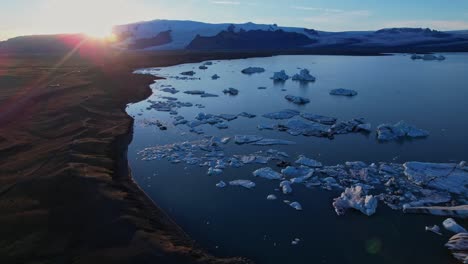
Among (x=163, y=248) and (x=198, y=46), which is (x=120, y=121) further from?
(x=198, y=46)

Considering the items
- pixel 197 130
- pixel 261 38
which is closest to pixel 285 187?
pixel 197 130

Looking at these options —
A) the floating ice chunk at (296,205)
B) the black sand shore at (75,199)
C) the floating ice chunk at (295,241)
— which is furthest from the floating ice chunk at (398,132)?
the black sand shore at (75,199)

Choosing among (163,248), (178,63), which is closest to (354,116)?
(163,248)

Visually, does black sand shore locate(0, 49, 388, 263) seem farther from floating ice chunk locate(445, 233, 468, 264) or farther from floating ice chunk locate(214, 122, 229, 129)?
floating ice chunk locate(445, 233, 468, 264)

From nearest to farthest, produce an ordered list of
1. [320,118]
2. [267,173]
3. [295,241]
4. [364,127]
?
1. [295,241]
2. [267,173]
3. [364,127]
4. [320,118]

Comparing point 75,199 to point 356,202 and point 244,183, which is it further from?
point 356,202

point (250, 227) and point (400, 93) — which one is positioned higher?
point (400, 93)

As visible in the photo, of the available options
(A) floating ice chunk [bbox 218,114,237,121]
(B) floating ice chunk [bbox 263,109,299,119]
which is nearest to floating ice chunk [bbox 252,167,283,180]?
(A) floating ice chunk [bbox 218,114,237,121]
